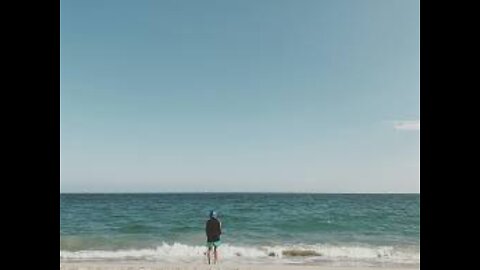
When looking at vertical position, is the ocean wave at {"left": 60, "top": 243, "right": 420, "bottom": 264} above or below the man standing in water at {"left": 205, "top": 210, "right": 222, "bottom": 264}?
below

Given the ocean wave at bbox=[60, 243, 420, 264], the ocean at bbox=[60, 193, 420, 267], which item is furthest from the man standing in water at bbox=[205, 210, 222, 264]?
the ocean wave at bbox=[60, 243, 420, 264]

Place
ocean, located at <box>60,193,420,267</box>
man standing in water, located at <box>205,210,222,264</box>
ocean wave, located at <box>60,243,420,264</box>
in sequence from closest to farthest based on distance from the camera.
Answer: man standing in water, located at <box>205,210,222,264</box>, ocean wave, located at <box>60,243,420,264</box>, ocean, located at <box>60,193,420,267</box>

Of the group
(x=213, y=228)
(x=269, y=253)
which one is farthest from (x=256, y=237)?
(x=213, y=228)

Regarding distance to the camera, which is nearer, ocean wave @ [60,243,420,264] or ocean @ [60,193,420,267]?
ocean wave @ [60,243,420,264]

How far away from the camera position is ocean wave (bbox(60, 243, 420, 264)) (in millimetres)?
10438

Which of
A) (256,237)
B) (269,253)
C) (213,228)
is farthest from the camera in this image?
(256,237)

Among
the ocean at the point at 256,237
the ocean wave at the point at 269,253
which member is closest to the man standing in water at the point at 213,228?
the ocean at the point at 256,237

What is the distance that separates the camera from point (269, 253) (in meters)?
11.4

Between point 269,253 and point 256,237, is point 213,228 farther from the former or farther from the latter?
point 256,237

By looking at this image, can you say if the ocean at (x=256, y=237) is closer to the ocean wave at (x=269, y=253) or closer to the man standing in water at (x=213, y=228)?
the ocean wave at (x=269, y=253)

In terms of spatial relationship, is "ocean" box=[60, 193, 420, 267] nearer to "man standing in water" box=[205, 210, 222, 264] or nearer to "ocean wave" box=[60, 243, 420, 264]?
"ocean wave" box=[60, 243, 420, 264]

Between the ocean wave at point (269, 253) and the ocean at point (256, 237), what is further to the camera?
the ocean at point (256, 237)

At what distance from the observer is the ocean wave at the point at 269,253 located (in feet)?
34.2
